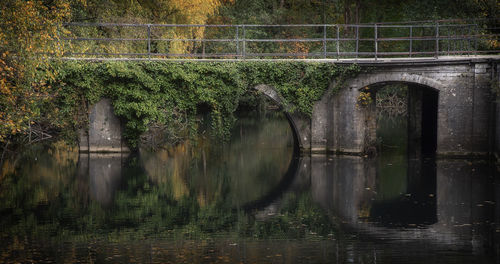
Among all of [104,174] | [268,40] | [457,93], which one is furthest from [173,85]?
[457,93]

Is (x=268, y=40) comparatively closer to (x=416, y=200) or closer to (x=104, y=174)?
(x=104, y=174)

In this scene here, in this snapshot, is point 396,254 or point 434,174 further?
point 434,174

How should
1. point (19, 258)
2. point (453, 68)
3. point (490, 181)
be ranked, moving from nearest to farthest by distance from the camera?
1. point (19, 258)
2. point (490, 181)
3. point (453, 68)

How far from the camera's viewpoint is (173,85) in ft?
81.0

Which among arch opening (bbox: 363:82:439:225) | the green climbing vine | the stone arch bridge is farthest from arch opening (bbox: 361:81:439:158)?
the green climbing vine

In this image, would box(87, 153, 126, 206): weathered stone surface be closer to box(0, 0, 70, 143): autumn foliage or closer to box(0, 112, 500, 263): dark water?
box(0, 112, 500, 263): dark water

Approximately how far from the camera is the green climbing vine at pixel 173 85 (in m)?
24.3

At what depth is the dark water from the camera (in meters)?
12.5

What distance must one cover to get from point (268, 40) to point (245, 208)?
849cm

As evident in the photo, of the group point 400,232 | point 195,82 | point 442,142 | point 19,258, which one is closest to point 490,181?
point 442,142

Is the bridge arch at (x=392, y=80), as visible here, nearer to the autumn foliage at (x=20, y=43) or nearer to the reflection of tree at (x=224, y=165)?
the reflection of tree at (x=224, y=165)

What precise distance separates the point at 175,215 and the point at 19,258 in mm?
4482

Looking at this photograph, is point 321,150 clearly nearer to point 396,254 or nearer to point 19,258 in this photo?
point 396,254

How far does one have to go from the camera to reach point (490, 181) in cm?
1933
